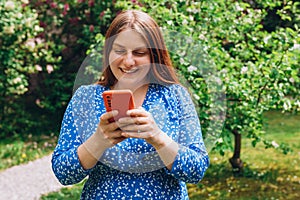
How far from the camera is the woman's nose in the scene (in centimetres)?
134

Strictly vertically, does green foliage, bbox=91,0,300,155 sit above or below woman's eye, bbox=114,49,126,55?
below

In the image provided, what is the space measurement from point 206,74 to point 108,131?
2614 mm

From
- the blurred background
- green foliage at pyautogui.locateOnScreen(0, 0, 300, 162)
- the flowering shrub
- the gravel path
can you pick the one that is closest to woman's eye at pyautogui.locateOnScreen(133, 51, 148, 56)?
the blurred background

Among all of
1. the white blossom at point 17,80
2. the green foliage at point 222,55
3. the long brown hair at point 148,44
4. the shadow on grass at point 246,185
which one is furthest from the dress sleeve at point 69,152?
the white blossom at point 17,80

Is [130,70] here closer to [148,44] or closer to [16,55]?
[148,44]

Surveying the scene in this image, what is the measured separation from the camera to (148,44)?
1.39m

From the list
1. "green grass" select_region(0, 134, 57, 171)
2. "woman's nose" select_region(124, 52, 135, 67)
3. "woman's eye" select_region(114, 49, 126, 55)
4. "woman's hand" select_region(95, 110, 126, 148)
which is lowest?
"green grass" select_region(0, 134, 57, 171)

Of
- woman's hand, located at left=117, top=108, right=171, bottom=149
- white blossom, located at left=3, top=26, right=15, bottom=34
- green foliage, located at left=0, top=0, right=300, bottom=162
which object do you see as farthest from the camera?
white blossom, located at left=3, top=26, right=15, bottom=34

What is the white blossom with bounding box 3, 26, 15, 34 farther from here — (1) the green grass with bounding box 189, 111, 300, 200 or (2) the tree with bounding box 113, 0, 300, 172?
(1) the green grass with bounding box 189, 111, 300, 200

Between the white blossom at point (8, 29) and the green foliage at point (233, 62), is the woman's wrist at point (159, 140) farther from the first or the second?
the white blossom at point (8, 29)

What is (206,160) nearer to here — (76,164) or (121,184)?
(121,184)

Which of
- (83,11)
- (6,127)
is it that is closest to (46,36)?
(83,11)

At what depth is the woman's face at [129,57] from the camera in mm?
1359

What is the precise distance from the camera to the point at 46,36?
24.0 ft
